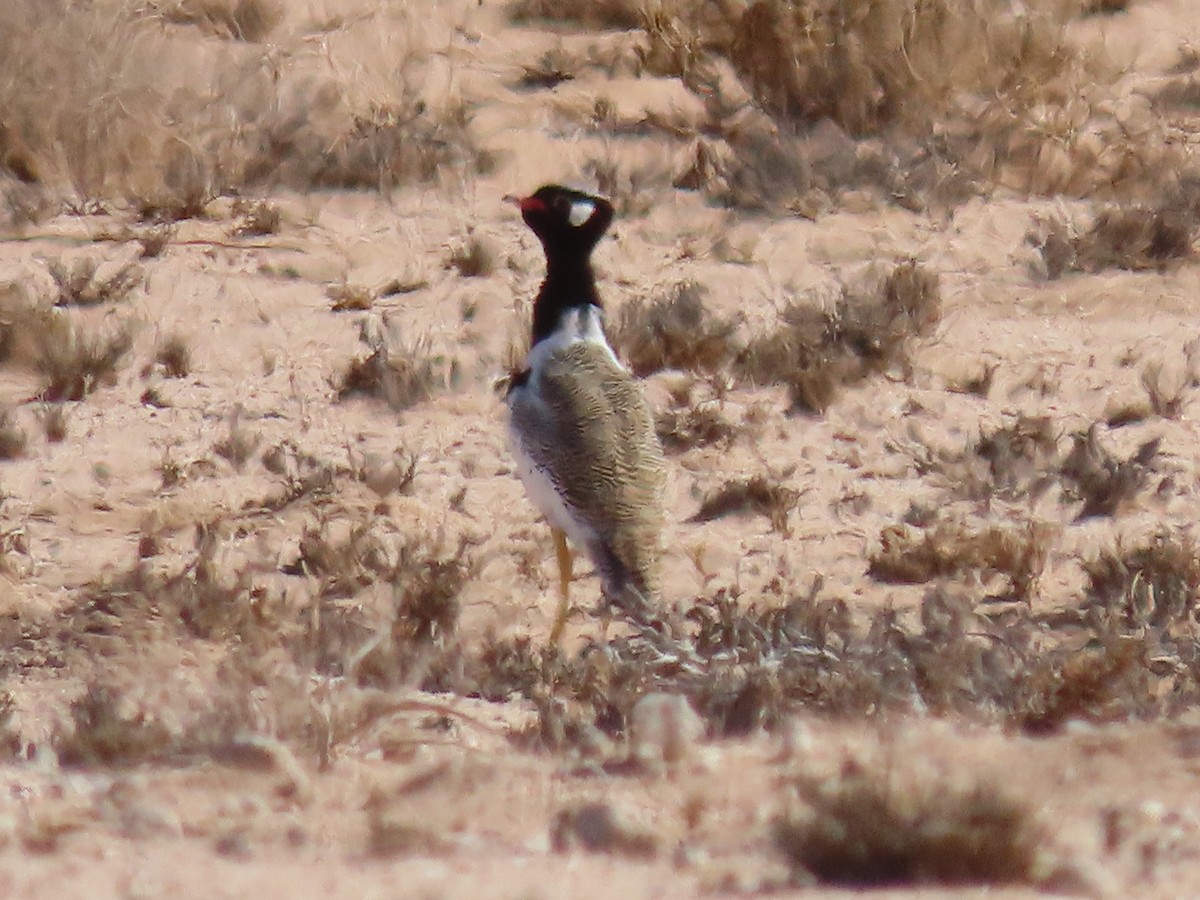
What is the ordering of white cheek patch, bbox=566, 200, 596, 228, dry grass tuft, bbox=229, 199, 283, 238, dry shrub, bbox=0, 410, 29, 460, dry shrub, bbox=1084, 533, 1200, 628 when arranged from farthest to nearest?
dry grass tuft, bbox=229, 199, 283, 238 → dry shrub, bbox=0, 410, 29, 460 → white cheek patch, bbox=566, 200, 596, 228 → dry shrub, bbox=1084, 533, 1200, 628

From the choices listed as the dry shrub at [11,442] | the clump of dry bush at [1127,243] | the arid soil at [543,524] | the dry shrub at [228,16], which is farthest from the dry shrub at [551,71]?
the dry shrub at [11,442]

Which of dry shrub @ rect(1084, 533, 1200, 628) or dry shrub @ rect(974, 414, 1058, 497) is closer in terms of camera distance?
dry shrub @ rect(1084, 533, 1200, 628)

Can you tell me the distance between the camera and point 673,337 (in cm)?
1001

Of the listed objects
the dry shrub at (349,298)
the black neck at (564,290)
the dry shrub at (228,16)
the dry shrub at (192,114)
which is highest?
the dry shrub at (228,16)

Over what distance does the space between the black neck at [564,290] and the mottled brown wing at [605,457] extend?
0.35 metres

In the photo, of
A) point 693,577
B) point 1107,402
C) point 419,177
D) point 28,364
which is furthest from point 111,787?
point 419,177

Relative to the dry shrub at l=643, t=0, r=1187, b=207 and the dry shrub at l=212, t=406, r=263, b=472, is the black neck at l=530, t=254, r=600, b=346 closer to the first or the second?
the dry shrub at l=212, t=406, r=263, b=472

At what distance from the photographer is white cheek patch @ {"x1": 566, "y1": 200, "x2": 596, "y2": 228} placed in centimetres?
798

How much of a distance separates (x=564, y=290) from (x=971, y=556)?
1.88 metres

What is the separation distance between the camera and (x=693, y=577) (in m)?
8.38

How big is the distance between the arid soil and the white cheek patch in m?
1.39

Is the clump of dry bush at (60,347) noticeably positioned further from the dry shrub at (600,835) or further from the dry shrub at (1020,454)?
the dry shrub at (600,835)

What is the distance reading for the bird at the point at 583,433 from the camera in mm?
7293

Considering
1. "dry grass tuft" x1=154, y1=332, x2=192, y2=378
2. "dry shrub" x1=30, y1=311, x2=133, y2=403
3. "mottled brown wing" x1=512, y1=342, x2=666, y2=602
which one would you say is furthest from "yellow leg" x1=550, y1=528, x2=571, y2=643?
"dry shrub" x1=30, y1=311, x2=133, y2=403
